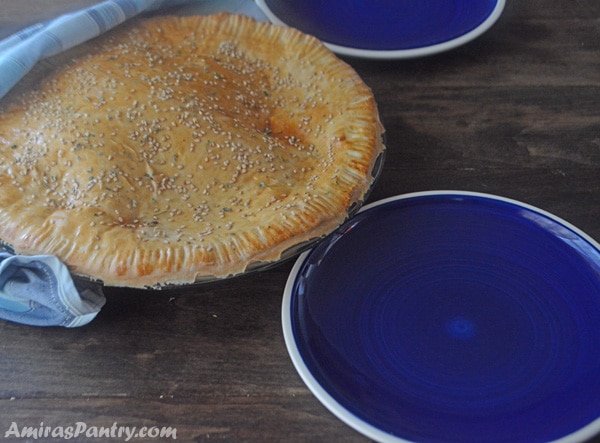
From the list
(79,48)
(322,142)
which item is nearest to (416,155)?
(322,142)

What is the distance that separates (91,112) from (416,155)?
1.91 ft

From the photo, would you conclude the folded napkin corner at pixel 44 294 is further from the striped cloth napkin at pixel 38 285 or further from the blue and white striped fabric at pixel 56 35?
the blue and white striped fabric at pixel 56 35

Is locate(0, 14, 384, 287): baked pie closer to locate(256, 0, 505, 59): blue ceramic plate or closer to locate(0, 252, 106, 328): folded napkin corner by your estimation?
locate(0, 252, 106, 328): folded napkin corner

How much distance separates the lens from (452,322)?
38.9 inches

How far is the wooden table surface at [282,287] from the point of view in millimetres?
894

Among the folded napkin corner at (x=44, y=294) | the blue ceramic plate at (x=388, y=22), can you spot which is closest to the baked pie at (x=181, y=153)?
the folded napkin corner at (x=44, y=294)

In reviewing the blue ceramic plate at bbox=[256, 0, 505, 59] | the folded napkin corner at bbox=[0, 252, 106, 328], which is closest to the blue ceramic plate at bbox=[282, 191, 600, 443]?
the folded napkin corner at bbox=[0, 252, 106, 328]

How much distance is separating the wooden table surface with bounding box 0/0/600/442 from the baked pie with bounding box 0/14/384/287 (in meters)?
0.11

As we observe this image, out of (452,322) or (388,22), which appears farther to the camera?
(388,22)

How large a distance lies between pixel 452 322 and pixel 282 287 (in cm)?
26

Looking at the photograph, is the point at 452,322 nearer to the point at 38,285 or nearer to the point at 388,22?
the point at 38,285

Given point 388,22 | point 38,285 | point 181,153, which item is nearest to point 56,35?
point 181,153

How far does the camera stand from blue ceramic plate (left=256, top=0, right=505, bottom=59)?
4.86 ft

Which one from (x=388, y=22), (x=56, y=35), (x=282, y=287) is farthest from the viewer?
(x=388, y=22)
